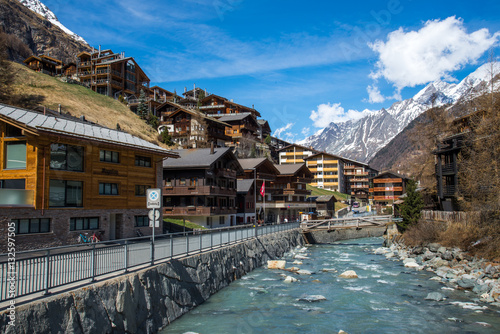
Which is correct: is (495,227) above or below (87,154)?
below

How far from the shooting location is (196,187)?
50875 mm

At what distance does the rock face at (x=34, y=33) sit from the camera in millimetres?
129625

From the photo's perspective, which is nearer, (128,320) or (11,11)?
(128,320)

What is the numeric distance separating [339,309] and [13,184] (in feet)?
73.0

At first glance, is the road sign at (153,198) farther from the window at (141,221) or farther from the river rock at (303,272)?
the window at (141,221)

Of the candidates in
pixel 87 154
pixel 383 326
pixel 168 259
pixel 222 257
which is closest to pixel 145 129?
pixel 87 154

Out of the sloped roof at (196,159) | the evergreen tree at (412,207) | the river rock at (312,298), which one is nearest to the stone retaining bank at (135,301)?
the river rock at (312,298)

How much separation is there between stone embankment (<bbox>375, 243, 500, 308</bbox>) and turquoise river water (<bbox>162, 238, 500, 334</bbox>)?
31.7 inches

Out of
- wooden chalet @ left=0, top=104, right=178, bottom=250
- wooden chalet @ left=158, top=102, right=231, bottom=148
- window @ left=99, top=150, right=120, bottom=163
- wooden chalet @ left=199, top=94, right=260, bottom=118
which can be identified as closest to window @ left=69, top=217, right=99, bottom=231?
wooden chalet @ left=0, top=104, right=178, bottom=250

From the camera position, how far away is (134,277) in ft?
50.8

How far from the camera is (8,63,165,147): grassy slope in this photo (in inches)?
2948

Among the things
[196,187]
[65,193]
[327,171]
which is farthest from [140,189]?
[327,171]

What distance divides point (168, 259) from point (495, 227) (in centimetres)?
2606

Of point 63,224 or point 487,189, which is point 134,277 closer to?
point 63,224
